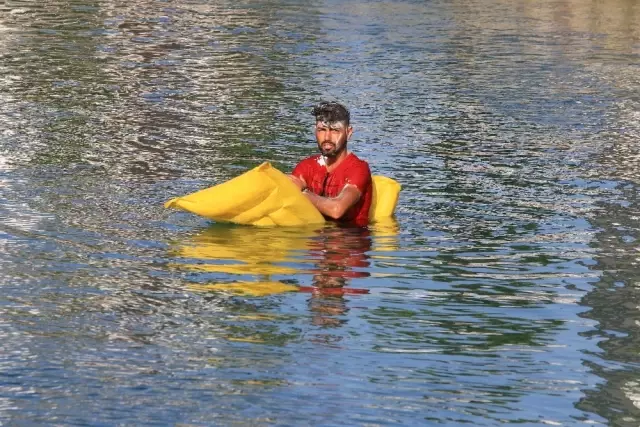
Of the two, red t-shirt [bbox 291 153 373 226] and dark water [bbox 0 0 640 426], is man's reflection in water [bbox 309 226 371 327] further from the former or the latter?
red t-shirt [bbox 291 153 373 226]

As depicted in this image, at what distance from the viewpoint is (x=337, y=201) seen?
428 inches

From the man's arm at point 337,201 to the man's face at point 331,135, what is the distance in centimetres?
30

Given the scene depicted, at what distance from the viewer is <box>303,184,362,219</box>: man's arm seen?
10875 millimetres

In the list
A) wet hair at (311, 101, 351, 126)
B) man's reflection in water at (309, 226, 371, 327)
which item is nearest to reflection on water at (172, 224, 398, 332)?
man's reflection in water at (309, 226, 371, 327)

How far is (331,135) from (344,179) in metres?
0.36

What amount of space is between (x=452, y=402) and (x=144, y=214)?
17.2ft

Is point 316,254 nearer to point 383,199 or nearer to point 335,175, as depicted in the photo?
point 335,175

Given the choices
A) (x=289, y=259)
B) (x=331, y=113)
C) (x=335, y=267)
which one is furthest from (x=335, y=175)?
(x=335, y=267)

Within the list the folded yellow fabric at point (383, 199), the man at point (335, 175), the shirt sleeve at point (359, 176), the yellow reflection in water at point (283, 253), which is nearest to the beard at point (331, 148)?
the man at point (335, 175)

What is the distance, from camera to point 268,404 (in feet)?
21.4

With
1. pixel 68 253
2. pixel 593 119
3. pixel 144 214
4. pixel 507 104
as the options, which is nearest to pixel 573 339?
pixel 68 253

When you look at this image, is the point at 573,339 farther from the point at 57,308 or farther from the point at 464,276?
the point at 57,308

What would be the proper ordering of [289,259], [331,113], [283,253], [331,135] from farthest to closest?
[331,135] → [331,113] → [283,253] → [289,259]

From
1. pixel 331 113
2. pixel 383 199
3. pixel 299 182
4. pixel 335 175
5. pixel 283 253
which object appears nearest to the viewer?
pixel 283 253
